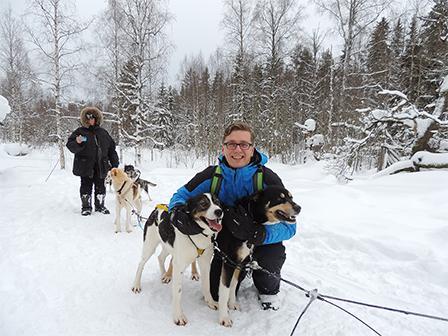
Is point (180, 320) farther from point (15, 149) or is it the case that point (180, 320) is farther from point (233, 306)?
point (15, 149)

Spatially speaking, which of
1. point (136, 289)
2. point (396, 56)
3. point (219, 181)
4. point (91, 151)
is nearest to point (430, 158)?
point (219, 181)

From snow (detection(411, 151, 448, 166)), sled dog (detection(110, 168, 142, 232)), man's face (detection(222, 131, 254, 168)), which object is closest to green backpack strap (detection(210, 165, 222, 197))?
man's face (detection(222, 131, 254, 168))

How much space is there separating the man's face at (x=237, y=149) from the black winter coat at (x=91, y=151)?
3.89 metres

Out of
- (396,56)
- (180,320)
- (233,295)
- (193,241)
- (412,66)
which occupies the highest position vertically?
(396,56)

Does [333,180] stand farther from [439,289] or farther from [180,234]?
[180,234]

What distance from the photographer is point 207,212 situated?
221cm

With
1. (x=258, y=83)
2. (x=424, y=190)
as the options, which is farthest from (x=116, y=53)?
(x=424, y=190)

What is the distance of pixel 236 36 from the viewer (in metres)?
17.9

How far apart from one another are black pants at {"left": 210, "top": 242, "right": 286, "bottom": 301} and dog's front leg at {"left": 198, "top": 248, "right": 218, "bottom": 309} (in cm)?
5

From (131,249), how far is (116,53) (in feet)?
45.8

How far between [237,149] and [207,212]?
0.65 metres

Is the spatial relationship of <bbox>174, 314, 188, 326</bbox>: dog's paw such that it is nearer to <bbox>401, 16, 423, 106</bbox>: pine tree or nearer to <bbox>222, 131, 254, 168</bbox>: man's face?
<bbox>222, 131, 254, 168</bbox>: man's face

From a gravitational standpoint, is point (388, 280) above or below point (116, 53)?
below

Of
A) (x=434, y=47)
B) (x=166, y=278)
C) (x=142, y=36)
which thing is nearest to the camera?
(x=166, y=278)
